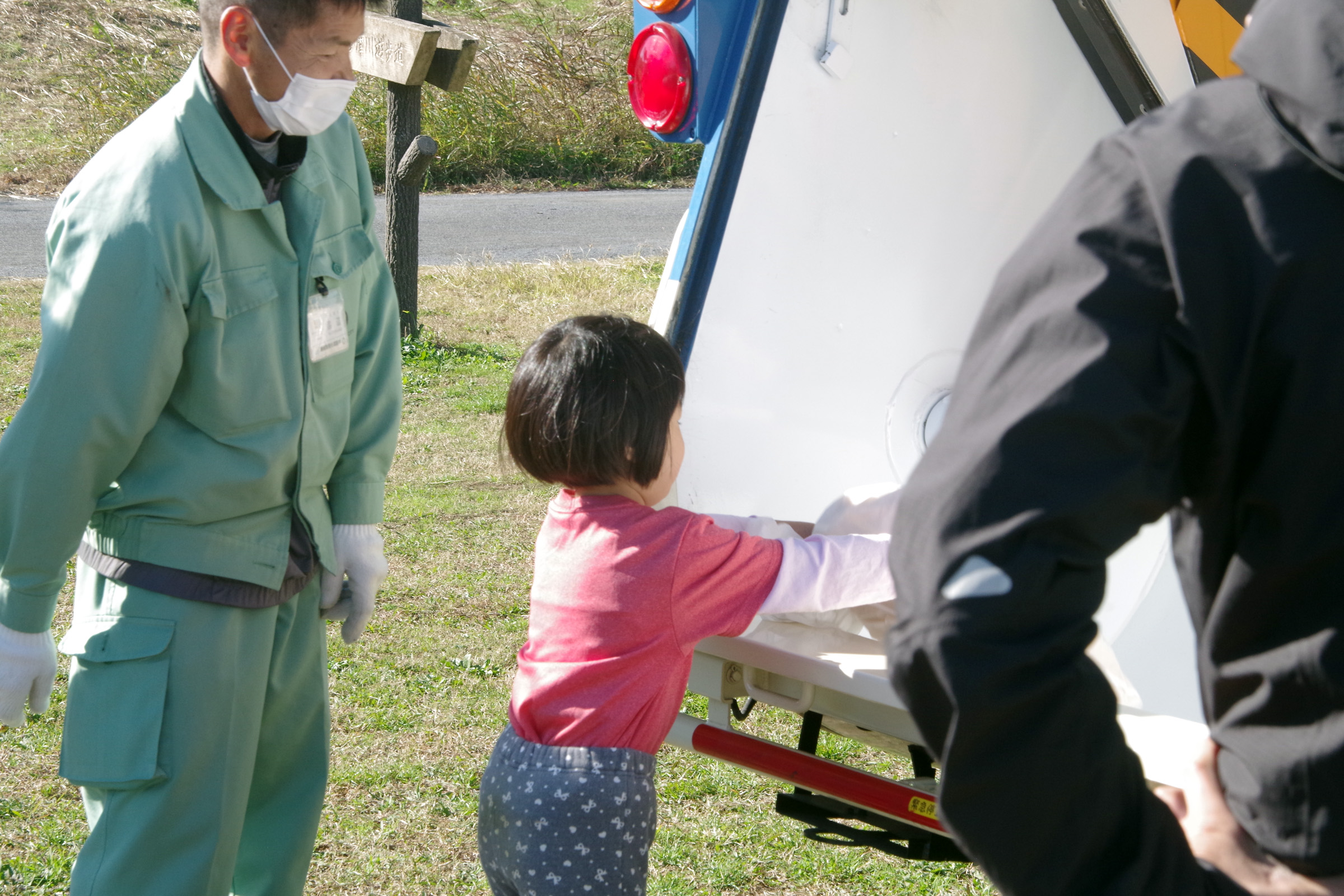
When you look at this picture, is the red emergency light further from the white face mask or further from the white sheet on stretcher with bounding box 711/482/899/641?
the white sheet on stretcher with bounding box 711/482/899/641

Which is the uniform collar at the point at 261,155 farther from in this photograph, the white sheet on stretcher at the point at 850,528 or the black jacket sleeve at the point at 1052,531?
the black jacket sleeve at the point at 1052,531

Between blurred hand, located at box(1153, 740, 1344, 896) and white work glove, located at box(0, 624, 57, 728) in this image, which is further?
white work glove, located at box(0, 624, 57, 728)

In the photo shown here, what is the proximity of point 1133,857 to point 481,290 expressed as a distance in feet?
27.4

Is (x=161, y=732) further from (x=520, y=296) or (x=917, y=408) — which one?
(x=520, y=296)

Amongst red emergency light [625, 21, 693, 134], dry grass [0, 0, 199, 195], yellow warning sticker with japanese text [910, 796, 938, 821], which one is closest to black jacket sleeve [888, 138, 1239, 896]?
yellow warning sticker with japanese text [910, 796, 938, 821]

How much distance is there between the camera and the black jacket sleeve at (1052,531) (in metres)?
0.86

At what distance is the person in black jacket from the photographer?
85cm

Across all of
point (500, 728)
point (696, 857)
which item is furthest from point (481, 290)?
point (696, 857)

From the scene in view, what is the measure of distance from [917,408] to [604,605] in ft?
4.49

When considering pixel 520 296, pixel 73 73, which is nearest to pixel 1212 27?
pixel 520 296

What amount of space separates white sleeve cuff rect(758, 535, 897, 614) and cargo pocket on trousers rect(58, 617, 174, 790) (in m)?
0.92

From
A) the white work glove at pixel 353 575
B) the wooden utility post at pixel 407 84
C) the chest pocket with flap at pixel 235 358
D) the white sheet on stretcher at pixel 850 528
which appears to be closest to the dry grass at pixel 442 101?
the wooden utility post at pixel 407 84

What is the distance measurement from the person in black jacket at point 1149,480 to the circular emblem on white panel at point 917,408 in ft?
6.84

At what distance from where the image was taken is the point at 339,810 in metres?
3.06
